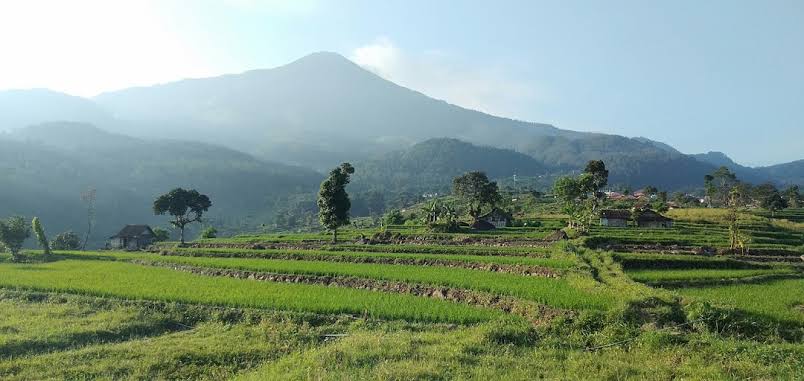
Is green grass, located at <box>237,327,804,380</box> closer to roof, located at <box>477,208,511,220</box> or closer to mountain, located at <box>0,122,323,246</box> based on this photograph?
roof, located at <box>477,208,511,220</box>

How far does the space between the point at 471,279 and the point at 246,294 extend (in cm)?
887

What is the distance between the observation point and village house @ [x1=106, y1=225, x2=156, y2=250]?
58562mm

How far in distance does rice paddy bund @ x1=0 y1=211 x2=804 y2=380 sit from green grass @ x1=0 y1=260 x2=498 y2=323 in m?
0.08

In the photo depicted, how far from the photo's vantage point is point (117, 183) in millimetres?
140250

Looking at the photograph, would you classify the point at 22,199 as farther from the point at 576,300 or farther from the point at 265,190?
the point at 576,300

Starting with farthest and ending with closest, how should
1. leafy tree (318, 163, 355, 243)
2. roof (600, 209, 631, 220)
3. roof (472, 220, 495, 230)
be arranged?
roof (600, 209, 631, 220) < roof (472, 220, 495, 230) < leafy tree (318, 163, 355, 243)

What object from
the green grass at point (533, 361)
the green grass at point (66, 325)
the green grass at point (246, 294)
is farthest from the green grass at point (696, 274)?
the green grass at point (66, 325)

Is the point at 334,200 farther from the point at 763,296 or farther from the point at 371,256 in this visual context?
the point at 763,296

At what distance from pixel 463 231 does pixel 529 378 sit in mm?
37646

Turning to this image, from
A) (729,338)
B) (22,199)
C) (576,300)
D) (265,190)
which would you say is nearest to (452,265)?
(576,300)

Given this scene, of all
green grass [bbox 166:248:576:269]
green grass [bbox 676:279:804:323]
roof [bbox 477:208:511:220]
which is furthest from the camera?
roof [bbox 477:208:511:220]

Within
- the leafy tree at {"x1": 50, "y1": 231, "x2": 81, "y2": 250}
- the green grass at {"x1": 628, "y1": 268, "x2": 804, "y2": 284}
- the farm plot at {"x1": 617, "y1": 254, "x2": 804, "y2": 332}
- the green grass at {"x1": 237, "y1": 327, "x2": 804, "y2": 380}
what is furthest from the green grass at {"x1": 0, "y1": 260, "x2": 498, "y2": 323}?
the leafy tree at {"x1": 50, "y1": 231, "x2": 81, "y2": 250}

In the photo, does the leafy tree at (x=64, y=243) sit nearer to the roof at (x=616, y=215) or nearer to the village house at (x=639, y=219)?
the village house at (x=639, y=219)

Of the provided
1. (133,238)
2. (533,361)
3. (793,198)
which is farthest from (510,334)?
(793,198)
